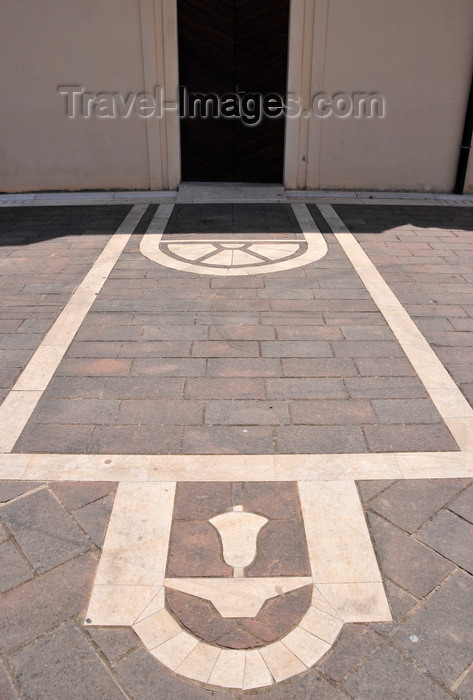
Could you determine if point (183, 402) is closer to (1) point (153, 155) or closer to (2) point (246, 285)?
(2) point (246, 285)

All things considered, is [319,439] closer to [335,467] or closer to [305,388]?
[335,467]

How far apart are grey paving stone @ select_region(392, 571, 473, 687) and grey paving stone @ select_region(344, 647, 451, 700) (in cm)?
6

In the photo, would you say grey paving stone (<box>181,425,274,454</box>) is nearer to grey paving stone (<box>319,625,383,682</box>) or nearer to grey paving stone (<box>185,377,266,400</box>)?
grey paving stone (<box>185,377,266,400</box>)

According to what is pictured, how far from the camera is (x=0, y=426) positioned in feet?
13.4

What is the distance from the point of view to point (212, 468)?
3689mm

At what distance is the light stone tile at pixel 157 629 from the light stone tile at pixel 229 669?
240 millimetres

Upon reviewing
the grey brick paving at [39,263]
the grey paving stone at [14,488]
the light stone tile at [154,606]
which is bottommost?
the light stone tile at [154,606]

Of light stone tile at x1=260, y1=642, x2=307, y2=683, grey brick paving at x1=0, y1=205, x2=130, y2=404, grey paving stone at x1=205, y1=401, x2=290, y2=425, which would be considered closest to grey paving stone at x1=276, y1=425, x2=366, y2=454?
grey paving stone at x1=205, y1=401, x2=290, y2=425

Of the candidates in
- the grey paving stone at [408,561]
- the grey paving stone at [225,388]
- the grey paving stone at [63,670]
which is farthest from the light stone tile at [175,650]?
the grey paving stone at [225,388]

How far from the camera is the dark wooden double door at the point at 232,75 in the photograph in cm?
984

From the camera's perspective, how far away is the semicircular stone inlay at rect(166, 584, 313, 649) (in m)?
2.66

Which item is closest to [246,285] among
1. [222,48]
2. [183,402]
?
[183,402]

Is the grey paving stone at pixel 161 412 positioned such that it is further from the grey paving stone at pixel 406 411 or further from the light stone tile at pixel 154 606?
the light stone tile at pixel 154 606

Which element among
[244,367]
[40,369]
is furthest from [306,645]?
[40,369]
